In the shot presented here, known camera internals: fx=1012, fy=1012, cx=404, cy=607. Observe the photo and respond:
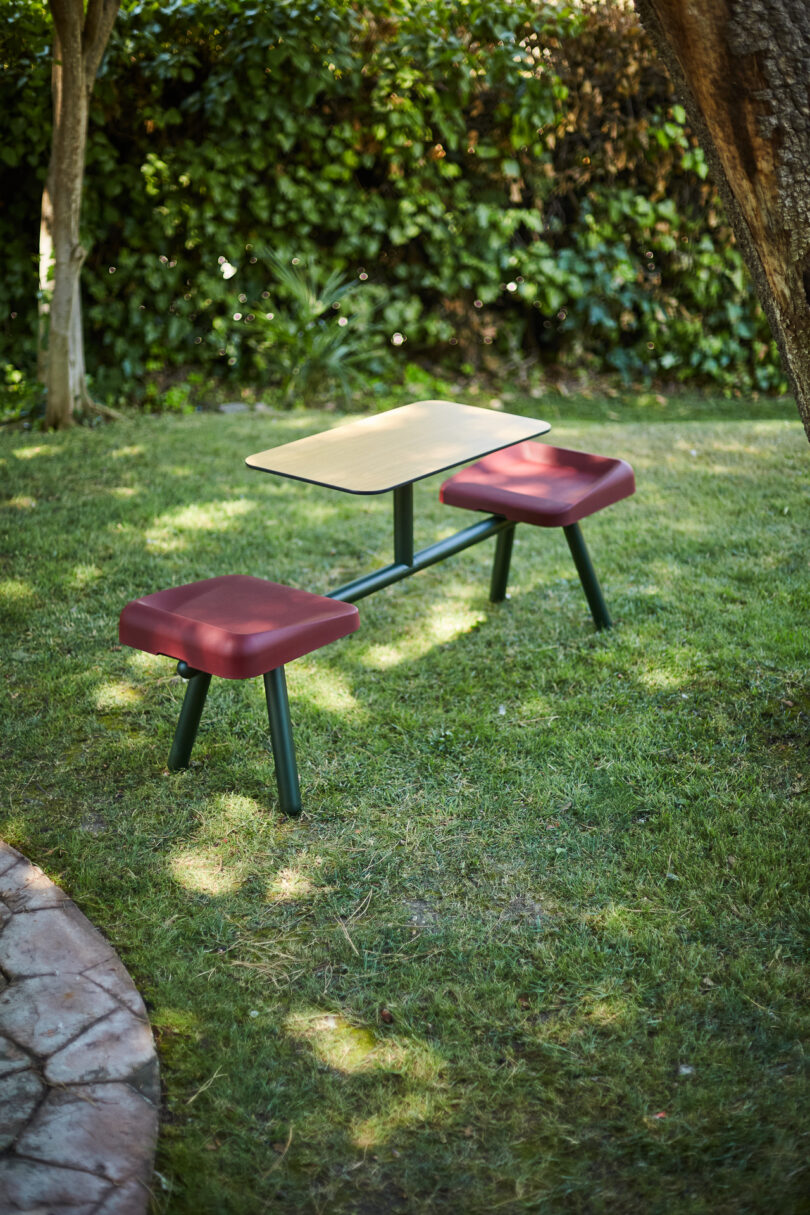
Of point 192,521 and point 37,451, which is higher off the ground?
point 37,451

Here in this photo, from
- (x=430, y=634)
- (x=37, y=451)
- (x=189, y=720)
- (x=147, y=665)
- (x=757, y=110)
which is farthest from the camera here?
(x=37, y=451)

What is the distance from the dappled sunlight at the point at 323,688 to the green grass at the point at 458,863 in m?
0.02

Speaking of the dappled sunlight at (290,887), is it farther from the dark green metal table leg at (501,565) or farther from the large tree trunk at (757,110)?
the large tree trunk at (757,110)

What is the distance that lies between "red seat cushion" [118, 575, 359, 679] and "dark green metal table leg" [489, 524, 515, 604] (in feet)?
4.40

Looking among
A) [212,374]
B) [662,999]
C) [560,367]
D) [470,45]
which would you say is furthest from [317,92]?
[662,999]

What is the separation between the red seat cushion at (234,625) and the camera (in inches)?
104

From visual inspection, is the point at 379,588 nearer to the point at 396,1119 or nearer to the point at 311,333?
the point at 396,1119

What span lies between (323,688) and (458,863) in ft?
3.48

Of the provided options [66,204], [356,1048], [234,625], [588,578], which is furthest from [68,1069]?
[66,204]

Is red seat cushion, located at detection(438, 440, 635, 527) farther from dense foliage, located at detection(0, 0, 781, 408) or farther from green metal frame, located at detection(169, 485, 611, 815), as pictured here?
dense foliage, located at detection(0, 0, 781, 408)

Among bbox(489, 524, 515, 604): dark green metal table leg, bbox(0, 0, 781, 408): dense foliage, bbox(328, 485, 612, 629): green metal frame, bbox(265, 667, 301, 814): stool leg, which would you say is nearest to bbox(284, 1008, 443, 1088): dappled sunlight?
bbox(265, 667, 301, 814): stool leg

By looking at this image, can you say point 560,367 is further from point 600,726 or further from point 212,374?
point 600,726

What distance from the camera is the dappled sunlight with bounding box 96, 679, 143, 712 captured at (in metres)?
3.47

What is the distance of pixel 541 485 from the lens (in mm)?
3889
